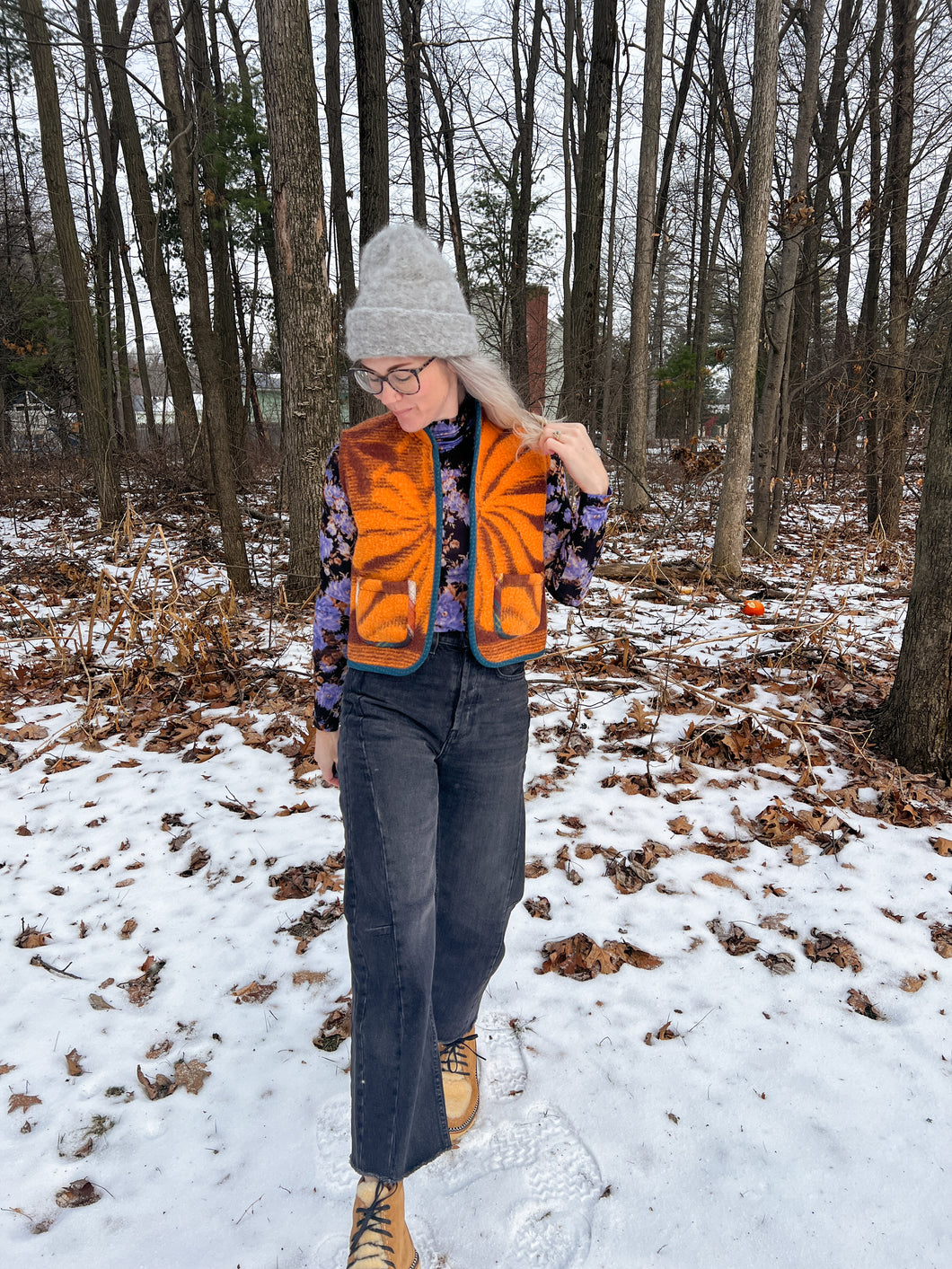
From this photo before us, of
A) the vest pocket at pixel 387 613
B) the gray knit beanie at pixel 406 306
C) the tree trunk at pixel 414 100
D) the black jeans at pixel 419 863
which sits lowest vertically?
the black jeans at pixel 419 863

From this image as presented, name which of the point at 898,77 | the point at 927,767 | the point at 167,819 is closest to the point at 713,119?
the point at 898,77

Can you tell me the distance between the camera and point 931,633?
3.42 m

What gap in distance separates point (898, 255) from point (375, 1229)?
11.1 m

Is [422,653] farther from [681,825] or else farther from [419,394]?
[681,825]

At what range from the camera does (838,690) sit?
14.8ft

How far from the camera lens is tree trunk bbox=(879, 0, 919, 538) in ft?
27.7

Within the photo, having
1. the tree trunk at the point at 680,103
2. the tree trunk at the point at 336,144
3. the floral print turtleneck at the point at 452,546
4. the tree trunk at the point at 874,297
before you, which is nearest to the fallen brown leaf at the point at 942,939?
the floral print turtleneck at the point at 452,546

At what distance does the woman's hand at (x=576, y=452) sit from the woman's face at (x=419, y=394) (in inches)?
10.0

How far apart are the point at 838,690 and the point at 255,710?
3.70 metres

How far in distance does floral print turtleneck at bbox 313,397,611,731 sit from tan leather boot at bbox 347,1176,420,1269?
105 centimetres

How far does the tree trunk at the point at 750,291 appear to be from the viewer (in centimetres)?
654

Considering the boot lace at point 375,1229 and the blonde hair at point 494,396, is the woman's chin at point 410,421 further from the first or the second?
the boot lace at point 375,1229

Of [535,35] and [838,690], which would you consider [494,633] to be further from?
[535,35]

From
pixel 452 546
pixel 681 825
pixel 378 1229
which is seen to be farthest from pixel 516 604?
pixel 681 825
